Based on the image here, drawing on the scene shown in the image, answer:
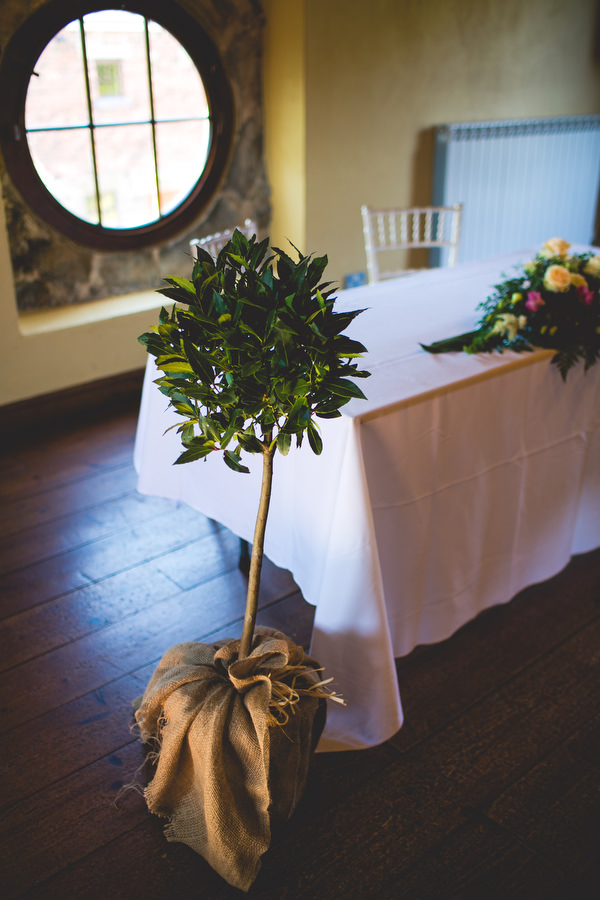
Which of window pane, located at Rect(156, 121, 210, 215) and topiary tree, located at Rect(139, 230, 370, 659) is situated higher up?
window pane, located at Rect(156, 121, 210, 215)

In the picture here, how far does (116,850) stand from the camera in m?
1.43

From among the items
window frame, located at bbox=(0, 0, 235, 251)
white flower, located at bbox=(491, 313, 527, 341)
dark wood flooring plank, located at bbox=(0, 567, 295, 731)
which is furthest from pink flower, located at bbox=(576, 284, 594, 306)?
window frame, located at bbox=(0, 0, 235, 251)

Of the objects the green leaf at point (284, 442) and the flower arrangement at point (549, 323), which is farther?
the flower arrangement at point (549, 323)

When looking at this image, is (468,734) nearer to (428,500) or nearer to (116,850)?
(428,500)

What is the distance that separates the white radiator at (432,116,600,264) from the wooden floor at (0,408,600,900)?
2418mm

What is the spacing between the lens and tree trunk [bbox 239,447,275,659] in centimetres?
139

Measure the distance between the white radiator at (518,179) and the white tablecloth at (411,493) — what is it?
202 centimetres

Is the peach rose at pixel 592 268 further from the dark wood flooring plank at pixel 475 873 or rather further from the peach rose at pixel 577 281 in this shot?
the dark wood flooring plank at pixel 475 873

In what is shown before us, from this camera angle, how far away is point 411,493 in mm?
1643

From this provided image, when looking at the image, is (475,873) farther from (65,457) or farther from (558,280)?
(65,457)

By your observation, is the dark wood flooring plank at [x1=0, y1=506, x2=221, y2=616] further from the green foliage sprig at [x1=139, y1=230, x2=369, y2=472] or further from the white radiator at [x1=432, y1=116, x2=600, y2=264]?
the white radiator at [x1=432, y1=116, x2=600, y2=264]

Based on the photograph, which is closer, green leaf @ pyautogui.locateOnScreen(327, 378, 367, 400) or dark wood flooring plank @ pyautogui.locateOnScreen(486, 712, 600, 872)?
green leaf @ pyautogui.locateOnScreen(327, 378, 367, 400)

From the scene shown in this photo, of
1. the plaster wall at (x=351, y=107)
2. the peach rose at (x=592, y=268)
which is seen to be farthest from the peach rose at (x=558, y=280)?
the plaster wall at (x=351, y=107)

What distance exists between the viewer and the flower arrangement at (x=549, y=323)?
186 centimetres
